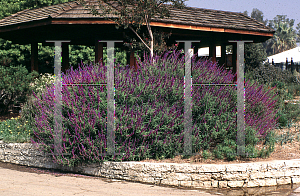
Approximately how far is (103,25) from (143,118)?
4.79 meters

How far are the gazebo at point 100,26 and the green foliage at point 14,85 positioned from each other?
1.52 metres

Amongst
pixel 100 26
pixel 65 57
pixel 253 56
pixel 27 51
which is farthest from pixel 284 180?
pixel 27 51

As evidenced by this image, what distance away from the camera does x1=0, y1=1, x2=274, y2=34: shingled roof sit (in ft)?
31.0

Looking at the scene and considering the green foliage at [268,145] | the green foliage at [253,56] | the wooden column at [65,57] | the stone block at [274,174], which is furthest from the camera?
the green foliage at [253,56]

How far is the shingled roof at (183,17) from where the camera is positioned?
9.45 m

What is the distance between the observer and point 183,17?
10.8 metres

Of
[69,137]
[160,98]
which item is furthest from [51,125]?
[160,98]

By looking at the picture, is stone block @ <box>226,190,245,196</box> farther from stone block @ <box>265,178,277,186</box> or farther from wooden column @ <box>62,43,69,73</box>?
wooden column @ <box>62,43,69,73</box>

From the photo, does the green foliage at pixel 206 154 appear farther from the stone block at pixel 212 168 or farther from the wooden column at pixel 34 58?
the wooden column at pixel 34 58

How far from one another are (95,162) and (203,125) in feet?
7.31

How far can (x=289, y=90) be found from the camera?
12.5m

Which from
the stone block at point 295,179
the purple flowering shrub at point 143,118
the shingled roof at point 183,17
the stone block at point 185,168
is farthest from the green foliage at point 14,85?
the stone block at point 295,179

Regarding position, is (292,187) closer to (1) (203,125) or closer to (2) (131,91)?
(1) (203,125)

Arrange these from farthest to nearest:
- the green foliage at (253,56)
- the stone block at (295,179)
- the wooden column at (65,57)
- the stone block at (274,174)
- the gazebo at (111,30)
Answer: the green foliage at (253,56)
the wooden column at (65,57)
the gazebo at (111,30)
the stone block at (295,179)
the stone block at (274,174)
